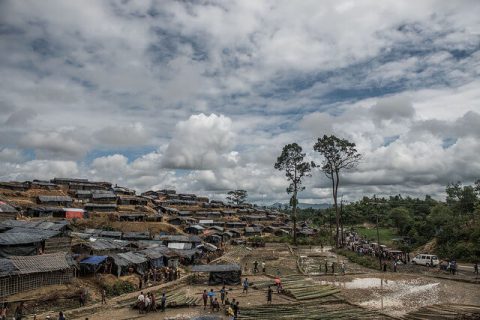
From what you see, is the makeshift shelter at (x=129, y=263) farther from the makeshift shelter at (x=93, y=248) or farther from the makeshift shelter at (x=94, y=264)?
the makeshift shelter at (x=93, y=248)

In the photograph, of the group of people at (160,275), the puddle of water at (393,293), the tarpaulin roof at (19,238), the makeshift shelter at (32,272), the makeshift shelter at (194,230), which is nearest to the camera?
the makeshift shelter at (32,272)

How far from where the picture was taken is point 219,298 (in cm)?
2978

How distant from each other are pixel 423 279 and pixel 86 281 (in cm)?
3334

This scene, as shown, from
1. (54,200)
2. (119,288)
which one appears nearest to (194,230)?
(54,200)

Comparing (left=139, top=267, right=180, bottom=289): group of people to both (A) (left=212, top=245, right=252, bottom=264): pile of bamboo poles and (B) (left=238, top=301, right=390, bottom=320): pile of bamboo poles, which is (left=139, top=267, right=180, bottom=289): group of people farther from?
(B) (left=238, top=301, right=390, bottom=320): pile of bamboo poles

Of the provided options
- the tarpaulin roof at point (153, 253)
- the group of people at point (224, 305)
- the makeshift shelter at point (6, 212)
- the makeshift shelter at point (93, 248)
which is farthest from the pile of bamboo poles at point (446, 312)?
the makeshift shelter at point (6, 212)

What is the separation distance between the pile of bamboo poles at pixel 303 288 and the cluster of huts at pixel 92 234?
20.0 ft

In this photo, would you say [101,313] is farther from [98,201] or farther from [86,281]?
[98,201]

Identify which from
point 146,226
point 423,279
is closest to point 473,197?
point 423,279

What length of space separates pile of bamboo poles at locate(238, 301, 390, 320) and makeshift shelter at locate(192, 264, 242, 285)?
30.3 ft

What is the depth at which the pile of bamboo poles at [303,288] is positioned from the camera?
2823 cm

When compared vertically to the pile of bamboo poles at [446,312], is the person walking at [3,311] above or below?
below

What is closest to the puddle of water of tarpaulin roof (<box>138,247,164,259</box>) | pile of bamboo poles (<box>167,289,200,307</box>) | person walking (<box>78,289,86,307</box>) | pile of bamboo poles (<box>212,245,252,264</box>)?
pile of bamboo poles (<box>167,289,200,307</box>)

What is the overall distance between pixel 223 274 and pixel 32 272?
17032 millimetres
